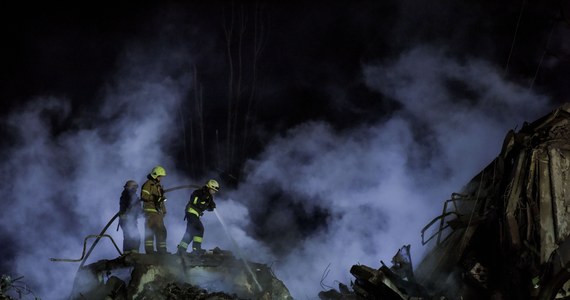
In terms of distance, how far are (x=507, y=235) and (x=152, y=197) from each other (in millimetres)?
6296

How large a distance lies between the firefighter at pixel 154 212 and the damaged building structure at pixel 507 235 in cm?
387

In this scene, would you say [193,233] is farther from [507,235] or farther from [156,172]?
[507,235]

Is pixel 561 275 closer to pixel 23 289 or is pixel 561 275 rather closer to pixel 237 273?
pixel 237 273

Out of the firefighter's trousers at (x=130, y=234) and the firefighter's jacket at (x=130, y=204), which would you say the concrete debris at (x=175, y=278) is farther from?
the firefighter's jacket at (x=130, y=204)

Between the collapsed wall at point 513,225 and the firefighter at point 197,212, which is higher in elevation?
the firefighter at point 197,212

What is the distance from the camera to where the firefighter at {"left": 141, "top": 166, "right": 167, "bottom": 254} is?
928 centimetres

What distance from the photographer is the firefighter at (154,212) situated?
9281 millimetres

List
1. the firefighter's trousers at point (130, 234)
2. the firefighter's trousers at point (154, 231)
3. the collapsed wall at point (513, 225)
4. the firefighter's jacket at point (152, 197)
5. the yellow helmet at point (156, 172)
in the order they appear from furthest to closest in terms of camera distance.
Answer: the yellow helmet at point (156, 172) → the firefighter's jacket at point (152, 197) → the firefighter's trousers at point (130, 234) → the firefighter's trousers at point (154, 231) → the collapsed wall at point (513, 225)

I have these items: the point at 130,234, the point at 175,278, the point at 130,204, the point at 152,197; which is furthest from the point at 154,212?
the point at 175,278

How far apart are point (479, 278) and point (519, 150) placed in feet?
6.61

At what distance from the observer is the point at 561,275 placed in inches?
194

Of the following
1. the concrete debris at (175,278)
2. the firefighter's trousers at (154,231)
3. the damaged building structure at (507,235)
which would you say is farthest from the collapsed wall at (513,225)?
the firefighter's trousers at (154,231)

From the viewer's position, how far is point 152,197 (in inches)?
379

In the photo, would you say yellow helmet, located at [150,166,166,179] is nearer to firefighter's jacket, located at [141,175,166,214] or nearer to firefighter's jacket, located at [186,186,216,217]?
firefighter's jacket, located at [141,175,166,214]
